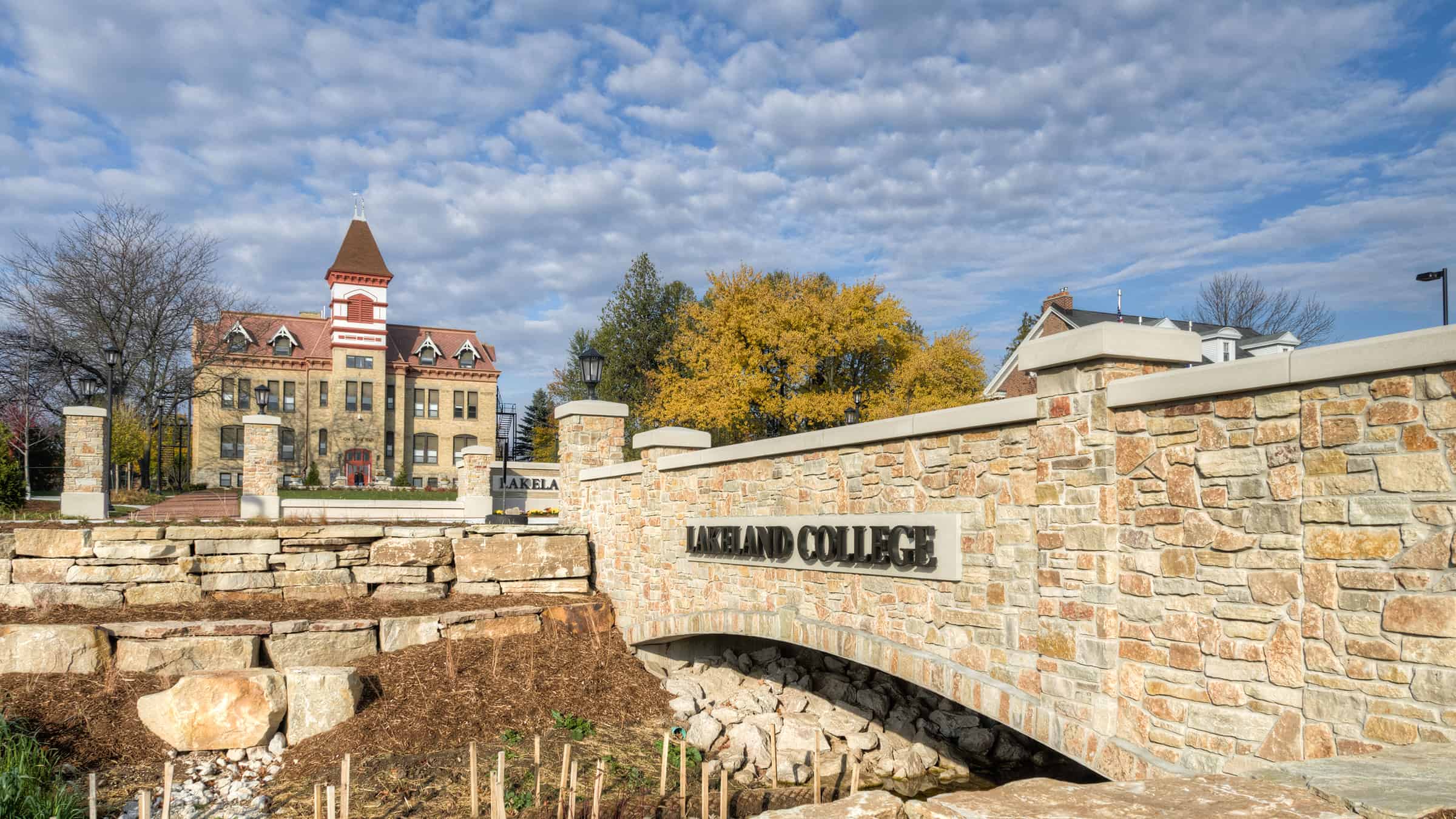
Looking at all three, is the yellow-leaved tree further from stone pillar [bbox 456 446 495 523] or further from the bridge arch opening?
the bridge arch opening

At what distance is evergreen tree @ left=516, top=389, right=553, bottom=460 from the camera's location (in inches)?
2234

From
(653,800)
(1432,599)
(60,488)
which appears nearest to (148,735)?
(653,800)

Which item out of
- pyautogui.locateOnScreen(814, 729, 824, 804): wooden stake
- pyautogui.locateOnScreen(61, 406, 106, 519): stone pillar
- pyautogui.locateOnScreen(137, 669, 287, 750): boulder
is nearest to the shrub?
pyautogui.locateOnScreen(137, 669, 287, 750): boulder

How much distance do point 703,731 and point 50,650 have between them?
6.92 metres

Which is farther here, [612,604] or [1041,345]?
[612,604]

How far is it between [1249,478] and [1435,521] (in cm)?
87

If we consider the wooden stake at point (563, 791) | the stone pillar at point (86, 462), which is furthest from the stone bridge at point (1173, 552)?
the stone pillar at point (86, 462)

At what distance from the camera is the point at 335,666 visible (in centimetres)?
1045

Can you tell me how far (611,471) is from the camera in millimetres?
13469

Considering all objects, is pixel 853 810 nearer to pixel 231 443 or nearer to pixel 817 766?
pixel 817 766

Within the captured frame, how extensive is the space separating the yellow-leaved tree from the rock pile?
583 inches

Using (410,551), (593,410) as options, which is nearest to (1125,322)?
(593,410)

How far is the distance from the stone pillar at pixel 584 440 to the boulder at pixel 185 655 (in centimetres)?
545

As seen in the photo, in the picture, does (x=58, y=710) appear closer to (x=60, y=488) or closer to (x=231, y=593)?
(x=231, y=593)
